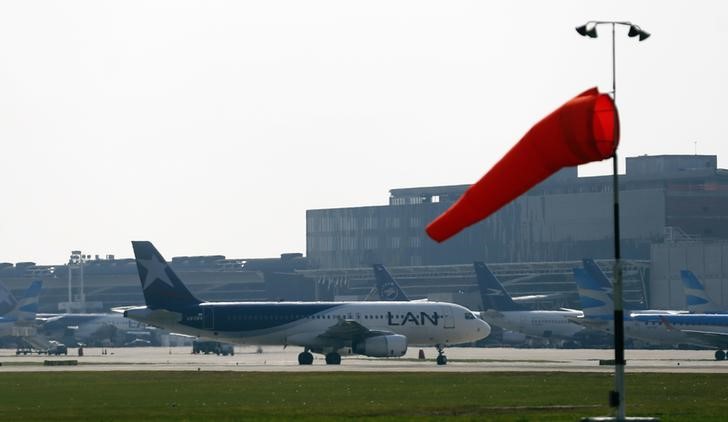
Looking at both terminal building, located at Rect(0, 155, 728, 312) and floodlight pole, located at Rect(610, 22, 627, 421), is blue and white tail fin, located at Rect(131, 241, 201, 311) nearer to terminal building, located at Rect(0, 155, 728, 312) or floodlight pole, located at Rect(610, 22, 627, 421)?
floodlight pole, located at Rect(610, 22, 627, 421)

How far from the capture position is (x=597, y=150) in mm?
23938

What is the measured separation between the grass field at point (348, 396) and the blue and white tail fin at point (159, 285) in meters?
16.5

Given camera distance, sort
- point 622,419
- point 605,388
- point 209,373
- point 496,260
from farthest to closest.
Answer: point 496,260, point 209,373, point 605,388, point 622,419

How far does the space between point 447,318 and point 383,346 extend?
21.1 ft

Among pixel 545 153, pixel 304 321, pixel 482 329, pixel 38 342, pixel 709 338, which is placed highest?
pixel 545 153

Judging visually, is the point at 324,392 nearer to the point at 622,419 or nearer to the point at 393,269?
the point at 622,419

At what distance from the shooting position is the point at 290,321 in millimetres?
92062

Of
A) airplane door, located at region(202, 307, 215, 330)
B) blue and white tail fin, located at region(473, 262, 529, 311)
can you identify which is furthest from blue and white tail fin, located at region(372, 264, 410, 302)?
airplane door, located at region(202, 307, 215, 330)

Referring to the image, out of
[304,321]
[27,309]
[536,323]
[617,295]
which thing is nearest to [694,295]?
[536,323]

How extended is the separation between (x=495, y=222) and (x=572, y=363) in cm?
10607

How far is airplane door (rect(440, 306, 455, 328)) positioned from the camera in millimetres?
95062

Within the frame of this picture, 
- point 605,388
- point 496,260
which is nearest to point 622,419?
point 605,388

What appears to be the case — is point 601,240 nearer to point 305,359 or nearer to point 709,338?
point 709,338

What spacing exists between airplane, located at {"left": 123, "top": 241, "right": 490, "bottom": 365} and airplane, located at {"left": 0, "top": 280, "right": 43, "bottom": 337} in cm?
4894
